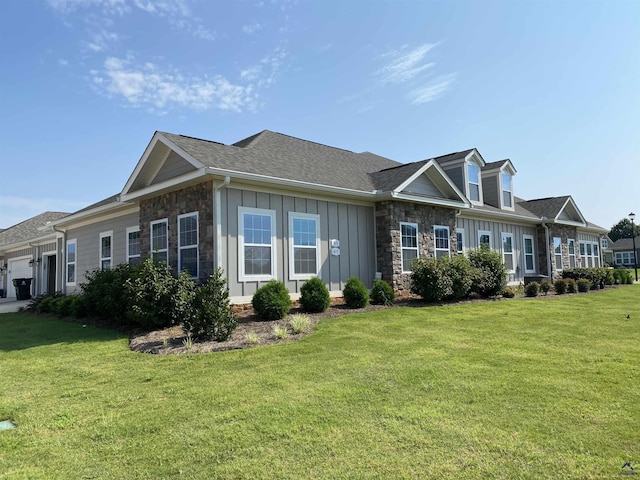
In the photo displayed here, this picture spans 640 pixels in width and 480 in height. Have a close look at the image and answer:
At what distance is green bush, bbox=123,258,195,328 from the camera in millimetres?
8680

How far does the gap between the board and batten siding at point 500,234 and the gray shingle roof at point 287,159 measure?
4423mm

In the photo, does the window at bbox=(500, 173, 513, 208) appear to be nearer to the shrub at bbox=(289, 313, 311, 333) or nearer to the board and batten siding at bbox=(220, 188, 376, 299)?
the board and batten siding at bbox=(220, 188, 376, 299)

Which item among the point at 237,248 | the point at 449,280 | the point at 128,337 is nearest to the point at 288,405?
the point at 128,337

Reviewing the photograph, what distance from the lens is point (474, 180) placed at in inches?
711

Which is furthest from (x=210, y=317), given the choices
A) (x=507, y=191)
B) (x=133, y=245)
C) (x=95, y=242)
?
(x=507, y=191)

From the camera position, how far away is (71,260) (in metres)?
17.9

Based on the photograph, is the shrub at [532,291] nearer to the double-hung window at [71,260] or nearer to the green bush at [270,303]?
the green bush at [270,303]

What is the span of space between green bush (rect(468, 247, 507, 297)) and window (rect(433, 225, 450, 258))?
849mm

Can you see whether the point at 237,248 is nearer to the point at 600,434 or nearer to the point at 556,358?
the point at 556,358

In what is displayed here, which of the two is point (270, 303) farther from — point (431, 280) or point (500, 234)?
point (500, 234)

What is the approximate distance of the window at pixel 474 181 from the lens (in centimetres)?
1780

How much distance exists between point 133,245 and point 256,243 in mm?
6031

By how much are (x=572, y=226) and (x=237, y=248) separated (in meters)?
20.5

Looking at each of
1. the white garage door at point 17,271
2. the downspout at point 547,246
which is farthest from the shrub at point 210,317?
the white garage door at point 17,271
